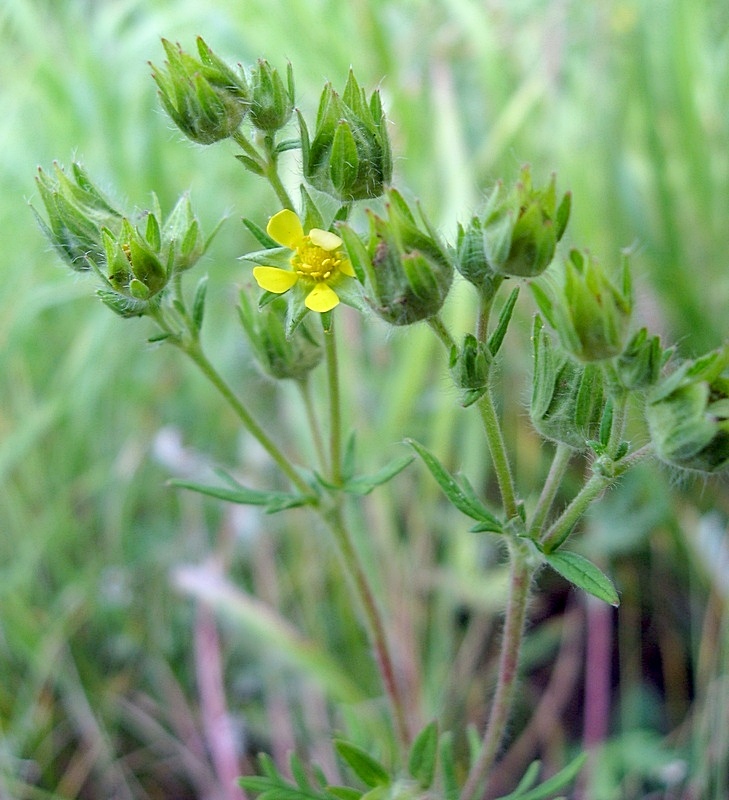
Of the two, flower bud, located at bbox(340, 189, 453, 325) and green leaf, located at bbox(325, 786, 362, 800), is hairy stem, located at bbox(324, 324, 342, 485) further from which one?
green leaf, located at bbox(325, 786, 362, 800)

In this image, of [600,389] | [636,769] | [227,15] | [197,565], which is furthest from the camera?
[227,15]

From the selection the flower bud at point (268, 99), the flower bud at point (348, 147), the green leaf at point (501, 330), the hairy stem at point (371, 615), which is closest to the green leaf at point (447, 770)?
the hairy stem at point (371, 615)

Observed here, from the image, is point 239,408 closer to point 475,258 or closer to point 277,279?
point 277,279

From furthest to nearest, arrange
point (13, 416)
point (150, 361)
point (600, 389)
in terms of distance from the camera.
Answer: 1. point (150, 361)
2. point (13, 416)
3. point (600, 389)

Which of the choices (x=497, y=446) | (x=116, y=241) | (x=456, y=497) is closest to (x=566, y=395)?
(x=497, y=446)

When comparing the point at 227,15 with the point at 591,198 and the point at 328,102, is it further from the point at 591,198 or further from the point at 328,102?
the point at 328,102

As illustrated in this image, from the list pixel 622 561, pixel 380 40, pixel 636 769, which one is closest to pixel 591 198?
pixel 380 40

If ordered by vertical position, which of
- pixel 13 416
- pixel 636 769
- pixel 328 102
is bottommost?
pixel 636 769
